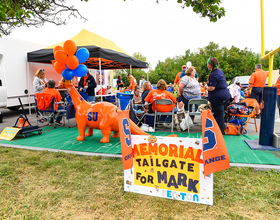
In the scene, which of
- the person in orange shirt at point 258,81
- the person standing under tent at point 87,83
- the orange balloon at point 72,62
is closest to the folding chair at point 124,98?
the person standing under tent at point 87,83

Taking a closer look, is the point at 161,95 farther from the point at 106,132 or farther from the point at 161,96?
the point at 106,132

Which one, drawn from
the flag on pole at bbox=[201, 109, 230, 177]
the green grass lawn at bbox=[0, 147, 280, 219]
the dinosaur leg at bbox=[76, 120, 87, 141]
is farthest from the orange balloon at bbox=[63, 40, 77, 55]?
the flag on pole at bbox=[201, 109, 230, 177]

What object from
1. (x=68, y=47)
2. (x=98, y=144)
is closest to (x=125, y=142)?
(x=98, y=144)

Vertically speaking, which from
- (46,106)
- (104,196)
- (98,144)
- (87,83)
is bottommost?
(104,196)

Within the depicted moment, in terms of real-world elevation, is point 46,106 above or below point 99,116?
above

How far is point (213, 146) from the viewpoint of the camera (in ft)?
6.13

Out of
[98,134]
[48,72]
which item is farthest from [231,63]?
[98,134]

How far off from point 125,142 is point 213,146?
36.7 inches

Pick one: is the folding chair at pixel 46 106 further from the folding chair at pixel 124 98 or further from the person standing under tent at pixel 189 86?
the person standing under tent at pixel 189 86

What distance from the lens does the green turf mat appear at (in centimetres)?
344

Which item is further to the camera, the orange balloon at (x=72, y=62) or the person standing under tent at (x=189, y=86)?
the person standing under tent at (x=189, y=86)

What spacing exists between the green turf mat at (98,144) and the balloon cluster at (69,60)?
1561mm

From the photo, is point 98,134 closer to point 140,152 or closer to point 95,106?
point 95,106

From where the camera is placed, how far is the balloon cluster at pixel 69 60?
4.39 metres
